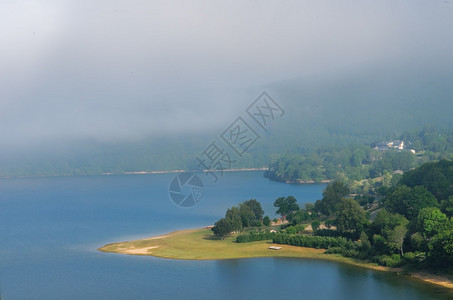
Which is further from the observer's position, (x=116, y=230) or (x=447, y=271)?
(x=116, y=230)

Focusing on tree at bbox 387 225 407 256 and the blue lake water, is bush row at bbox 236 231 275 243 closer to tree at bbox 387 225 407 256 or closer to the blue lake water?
the blue lake water

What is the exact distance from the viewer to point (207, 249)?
49.8m

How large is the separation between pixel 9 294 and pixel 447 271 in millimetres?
32620

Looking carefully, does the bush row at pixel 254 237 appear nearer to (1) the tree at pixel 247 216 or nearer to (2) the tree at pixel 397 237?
(1) the tree at pixel 247 216

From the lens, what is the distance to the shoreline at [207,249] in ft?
148

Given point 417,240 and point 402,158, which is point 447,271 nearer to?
point 417,240

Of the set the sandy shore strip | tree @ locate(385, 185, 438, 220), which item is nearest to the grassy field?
the sandy shore strip

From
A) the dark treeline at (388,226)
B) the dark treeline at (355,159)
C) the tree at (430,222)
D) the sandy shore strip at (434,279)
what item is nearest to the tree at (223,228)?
the dark treeline at (388,226)

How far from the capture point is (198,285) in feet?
127

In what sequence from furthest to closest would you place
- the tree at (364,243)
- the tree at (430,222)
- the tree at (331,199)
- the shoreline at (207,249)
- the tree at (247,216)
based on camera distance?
the tree at (331,199), the tree at (247,216), the shoreline at (207,249), the tree at (364,243), the tree at (430,222)

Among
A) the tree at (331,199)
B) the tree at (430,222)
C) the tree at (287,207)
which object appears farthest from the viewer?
the tree at (287,207)

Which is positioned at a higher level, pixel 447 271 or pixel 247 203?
pixel 247 203

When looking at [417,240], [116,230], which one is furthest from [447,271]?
[116,230]

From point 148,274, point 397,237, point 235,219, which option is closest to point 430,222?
point 397,237
